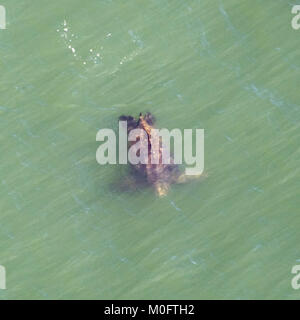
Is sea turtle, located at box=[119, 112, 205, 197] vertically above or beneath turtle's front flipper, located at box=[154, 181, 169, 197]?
above

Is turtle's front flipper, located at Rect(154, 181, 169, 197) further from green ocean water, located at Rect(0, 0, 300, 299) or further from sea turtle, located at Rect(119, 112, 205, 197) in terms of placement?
green ocean water, located at Rect(0, 0, 300, 299)

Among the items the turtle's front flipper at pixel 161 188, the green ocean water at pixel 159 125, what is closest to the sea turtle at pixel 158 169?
the turtle's front flipper at pixel 161 188

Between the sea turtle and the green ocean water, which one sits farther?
the sea turtle

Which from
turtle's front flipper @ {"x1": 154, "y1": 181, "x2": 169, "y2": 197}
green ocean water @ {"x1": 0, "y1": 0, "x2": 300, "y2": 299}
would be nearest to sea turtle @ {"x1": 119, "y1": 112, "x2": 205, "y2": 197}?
turtle's front flipper @ {"x1": 154, "y1": 181, "x2": 169, "y2": 197}

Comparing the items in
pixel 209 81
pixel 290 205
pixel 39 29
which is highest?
pixel 39 29

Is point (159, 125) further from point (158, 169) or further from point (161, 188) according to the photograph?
point (161, 188)

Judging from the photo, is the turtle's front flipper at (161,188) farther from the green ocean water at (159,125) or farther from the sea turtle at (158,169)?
the green ocean water at (159,125)

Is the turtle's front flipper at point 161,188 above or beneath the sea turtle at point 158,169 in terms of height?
beneath
